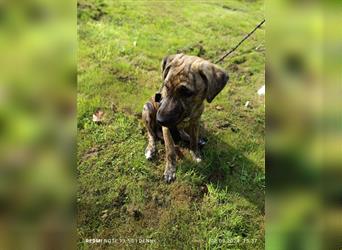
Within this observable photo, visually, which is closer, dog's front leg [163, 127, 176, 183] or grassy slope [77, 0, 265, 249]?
grassy slope [77, 0, 265, 249]

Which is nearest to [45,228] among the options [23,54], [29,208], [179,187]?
[29,208]

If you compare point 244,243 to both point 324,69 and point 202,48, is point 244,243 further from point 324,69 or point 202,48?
point 202,48

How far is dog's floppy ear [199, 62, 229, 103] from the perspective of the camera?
3418mm

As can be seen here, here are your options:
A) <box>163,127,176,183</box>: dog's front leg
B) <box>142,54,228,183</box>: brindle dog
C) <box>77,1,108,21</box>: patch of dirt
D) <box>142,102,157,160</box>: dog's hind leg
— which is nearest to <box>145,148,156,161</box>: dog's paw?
<box>142,102,157,160</box>: dog's hind leg

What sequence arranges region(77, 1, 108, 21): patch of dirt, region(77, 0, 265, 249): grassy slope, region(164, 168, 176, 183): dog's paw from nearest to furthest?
region(77, 0, 265, 249): grassy slope → region(164, 168, 176, 183): dog's paw → region(77, 1, 108, 21): patch of dirt

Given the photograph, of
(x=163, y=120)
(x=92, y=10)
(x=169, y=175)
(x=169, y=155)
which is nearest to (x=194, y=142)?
(x=169, y=155)

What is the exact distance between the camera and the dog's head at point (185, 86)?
3.39m

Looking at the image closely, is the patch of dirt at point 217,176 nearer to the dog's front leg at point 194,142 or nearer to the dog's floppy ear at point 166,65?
the dog's front leg at point 194,142

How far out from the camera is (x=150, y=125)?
12.9ft
